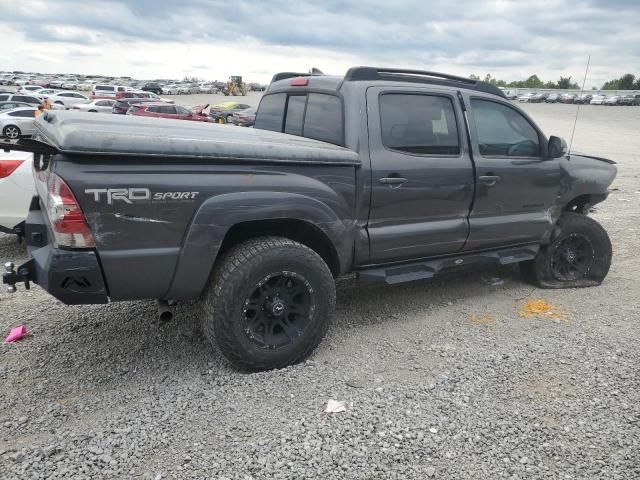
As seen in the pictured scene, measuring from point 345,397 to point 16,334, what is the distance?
2445 mm

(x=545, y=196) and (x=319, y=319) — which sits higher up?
(x=545, y=196)

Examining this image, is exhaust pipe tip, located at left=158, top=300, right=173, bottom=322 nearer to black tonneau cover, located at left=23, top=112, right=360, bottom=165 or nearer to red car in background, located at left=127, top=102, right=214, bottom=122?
black tonneau cover, located at left=23, top=112, right=360, bottom=165

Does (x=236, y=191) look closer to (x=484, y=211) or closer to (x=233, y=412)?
(x=233, y=412)

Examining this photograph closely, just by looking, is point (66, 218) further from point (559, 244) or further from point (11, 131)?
point (11, 131)

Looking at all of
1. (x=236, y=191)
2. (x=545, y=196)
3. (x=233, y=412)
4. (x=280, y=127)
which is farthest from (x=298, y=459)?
(x=545, y=196)

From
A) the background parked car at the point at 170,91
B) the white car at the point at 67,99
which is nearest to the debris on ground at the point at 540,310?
the white car at the point at 67,99

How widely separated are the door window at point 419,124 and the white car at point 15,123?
20.6 metres

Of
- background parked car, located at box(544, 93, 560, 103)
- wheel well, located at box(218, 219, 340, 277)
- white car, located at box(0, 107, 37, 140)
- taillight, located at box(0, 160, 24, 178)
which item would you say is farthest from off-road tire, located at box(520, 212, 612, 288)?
background parked car, located at box(544, 93, 560, 103)

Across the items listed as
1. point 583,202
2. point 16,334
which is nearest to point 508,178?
point 583,202

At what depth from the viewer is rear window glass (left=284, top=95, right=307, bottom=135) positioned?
4430 mm

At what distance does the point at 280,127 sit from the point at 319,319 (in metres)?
1.98

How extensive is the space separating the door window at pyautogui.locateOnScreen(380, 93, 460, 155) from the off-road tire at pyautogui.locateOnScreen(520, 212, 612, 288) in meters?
1.64

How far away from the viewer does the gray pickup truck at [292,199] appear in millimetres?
2867

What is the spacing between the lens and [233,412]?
119 inches
